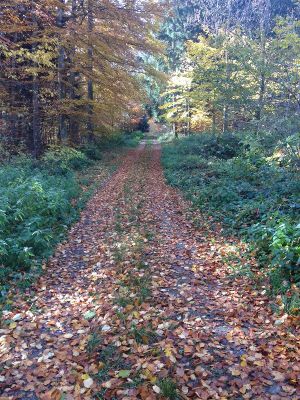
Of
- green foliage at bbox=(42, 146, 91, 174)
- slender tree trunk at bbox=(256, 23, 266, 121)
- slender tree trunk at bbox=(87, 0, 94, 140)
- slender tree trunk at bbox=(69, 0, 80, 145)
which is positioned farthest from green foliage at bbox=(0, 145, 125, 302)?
slender tree trunk at bbox=(256, 23, 266, 121)

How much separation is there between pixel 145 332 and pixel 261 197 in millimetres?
5406

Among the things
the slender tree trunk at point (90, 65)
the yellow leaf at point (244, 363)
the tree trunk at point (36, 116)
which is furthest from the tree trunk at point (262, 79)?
the yellow leaf at point (244, 363)

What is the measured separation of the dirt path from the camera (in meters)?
3.55

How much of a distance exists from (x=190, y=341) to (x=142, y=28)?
1713 cm

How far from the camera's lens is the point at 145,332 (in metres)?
4.38

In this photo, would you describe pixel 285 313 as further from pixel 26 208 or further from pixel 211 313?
pixel 26 208

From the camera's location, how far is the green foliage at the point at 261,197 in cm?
536

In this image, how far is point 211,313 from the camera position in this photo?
4.86 metres

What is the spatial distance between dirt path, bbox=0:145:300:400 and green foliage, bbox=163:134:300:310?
2.25ft

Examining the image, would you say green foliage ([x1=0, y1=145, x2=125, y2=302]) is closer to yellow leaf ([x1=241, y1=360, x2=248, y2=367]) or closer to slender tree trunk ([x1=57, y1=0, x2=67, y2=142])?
yellow leaf ([x1=241, y1=360, x2=248, y2=367])

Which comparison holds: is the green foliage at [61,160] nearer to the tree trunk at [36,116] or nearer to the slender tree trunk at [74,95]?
the tree trunk at [36,116]

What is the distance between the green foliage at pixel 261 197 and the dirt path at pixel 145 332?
2.25ft

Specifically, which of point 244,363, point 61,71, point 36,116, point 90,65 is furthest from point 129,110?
point 244,363

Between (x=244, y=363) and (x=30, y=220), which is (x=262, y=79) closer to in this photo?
(x=30, y=220)
